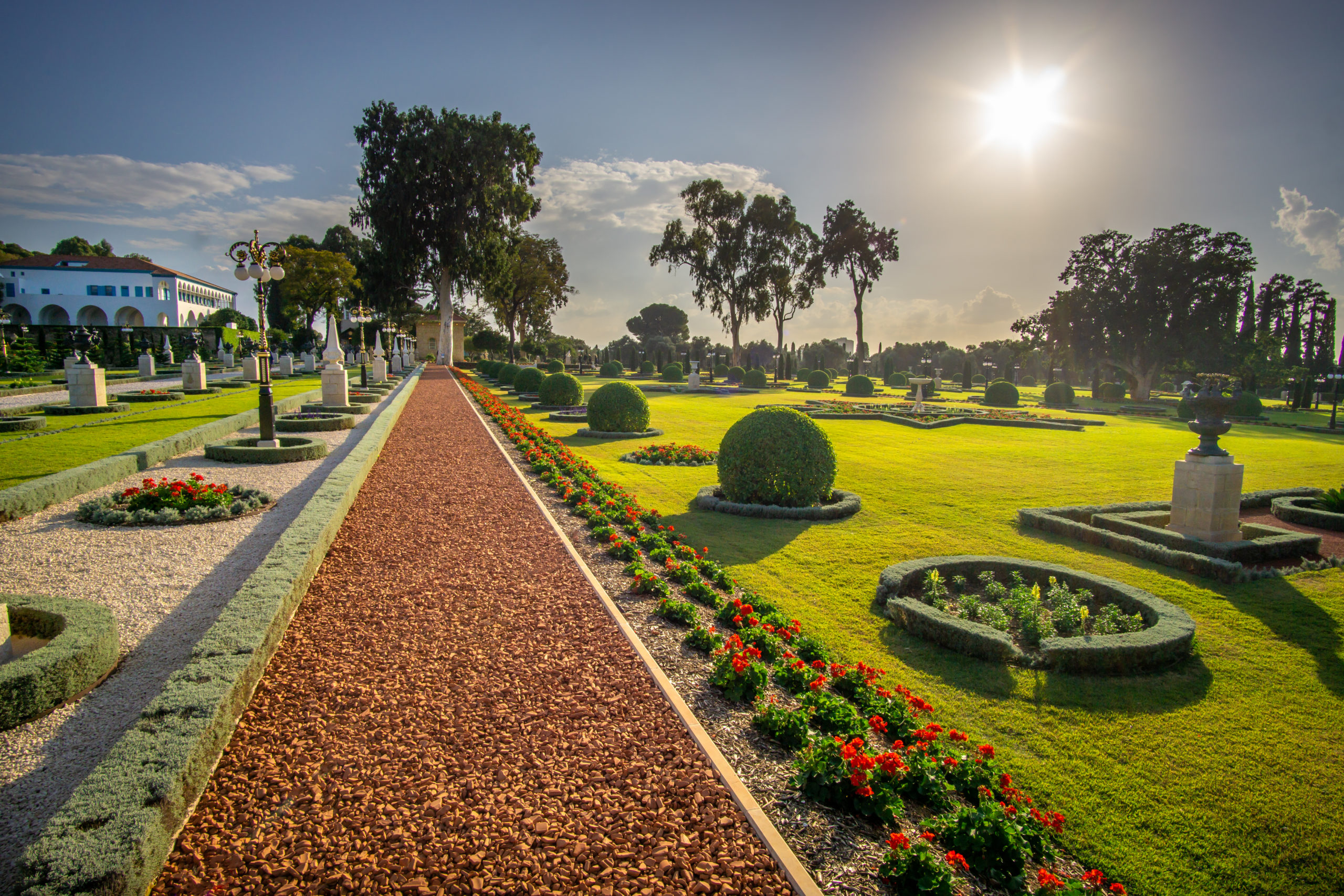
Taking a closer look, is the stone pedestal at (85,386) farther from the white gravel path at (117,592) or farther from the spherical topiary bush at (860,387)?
the spherical topiary bush at (860,387)

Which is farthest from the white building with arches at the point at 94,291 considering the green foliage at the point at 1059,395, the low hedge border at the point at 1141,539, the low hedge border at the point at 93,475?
the low hedge border at the point at 1141,539

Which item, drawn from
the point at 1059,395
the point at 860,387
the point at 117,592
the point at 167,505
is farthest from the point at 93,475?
the point at 1059,395

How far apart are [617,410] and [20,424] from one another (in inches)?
486

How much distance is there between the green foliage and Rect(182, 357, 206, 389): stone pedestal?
121 ft

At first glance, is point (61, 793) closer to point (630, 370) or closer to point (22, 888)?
point (22, 888)

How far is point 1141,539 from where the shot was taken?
7.30 metres

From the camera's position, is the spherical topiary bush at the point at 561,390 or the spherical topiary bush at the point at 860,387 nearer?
the spherical topiary bush at the point at 561,390

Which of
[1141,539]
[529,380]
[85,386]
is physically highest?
[529,380]

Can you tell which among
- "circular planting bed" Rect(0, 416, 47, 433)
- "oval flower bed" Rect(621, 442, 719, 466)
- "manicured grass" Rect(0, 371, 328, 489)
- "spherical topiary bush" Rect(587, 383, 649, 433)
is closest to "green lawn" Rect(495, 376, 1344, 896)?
"oval flower bed" Rect(621, 442, 719, 466)

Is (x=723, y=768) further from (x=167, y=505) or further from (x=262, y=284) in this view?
(x=262, y=284)

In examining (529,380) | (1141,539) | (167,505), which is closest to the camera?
(1141,539)

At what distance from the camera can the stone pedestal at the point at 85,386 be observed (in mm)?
16094

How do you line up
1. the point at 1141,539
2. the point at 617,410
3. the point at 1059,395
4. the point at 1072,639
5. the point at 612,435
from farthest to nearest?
the point at 1059,395
the point at 617,410
the point at 612,435
the point at 1141,539
the point at 1072,639

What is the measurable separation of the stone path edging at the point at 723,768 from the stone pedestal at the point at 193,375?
77.9 ft
